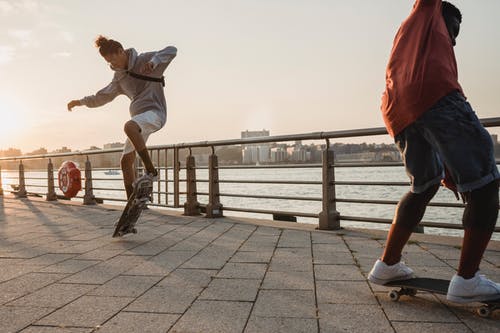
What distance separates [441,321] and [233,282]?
3.98 feet

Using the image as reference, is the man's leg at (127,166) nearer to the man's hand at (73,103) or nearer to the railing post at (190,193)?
the man's hand at (73,103)

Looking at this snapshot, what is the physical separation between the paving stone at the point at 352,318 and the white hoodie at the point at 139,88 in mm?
2978

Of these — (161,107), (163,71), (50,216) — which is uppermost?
(163,71)

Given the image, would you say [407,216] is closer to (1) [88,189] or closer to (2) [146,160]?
(2) [146,160]

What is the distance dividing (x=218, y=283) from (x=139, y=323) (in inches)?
29.3

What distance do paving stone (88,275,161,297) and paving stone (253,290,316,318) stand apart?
28.5 inches

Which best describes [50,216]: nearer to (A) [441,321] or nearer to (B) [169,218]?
(B) [169,218]

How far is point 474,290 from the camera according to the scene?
1.93m

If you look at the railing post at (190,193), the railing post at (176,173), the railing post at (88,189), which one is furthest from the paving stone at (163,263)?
the railing post at (88,189)

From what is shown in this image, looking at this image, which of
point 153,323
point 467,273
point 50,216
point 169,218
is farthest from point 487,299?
point 50,216

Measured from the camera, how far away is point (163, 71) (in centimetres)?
441

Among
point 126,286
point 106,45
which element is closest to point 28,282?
point 126,286

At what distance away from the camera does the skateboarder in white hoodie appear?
13.7 feet

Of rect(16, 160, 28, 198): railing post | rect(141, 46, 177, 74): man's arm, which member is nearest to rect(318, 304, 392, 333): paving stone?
rect(141, 46, 177, 74): man's arm
